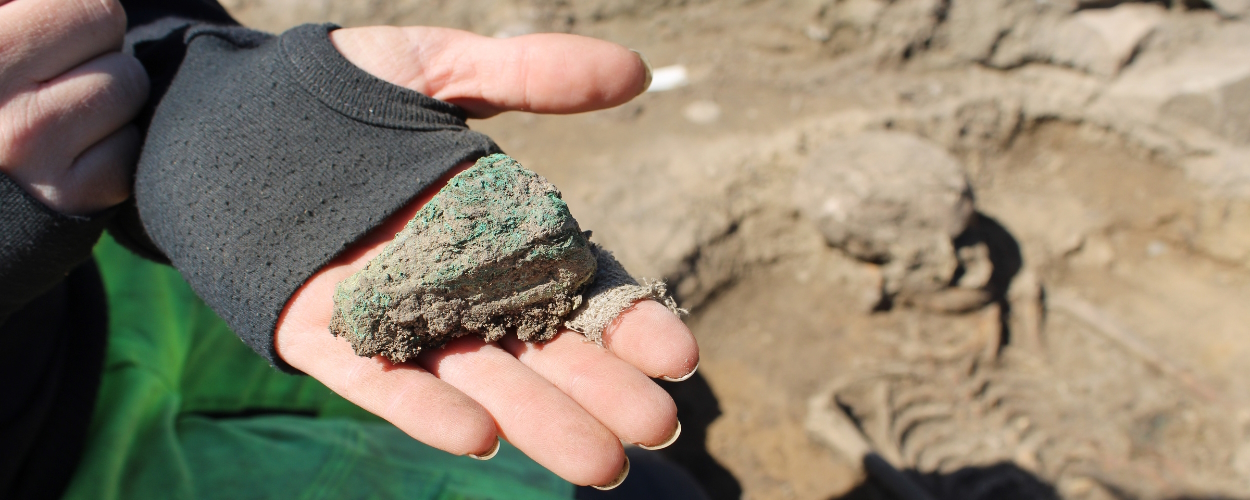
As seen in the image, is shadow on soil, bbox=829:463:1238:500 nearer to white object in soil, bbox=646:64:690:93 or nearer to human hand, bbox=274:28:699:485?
human hand, bbox=274:28:699:485

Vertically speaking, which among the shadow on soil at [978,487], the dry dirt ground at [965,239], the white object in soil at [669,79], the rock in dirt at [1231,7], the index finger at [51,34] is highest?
the index finger at [51,34]

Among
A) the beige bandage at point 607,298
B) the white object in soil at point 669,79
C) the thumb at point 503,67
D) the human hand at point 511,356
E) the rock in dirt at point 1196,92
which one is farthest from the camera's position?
the white object in soil at point 669,79

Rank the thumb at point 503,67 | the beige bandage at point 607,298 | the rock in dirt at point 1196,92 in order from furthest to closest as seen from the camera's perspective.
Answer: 1. the rock in dirt at point 1196,92
2. the thumb at point 503,67
3. the beige bandage at point 607,298

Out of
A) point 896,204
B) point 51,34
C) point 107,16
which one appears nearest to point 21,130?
point 51,34

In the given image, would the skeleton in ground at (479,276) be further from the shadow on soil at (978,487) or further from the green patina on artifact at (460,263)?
the shadow on soil at (978,487)

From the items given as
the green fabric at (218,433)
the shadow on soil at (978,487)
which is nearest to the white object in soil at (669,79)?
the shadow on soil at (978,487)

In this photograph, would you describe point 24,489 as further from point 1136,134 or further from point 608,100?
point 1136,134

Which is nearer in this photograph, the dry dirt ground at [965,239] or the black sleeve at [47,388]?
the black sleeve at [47,388]
